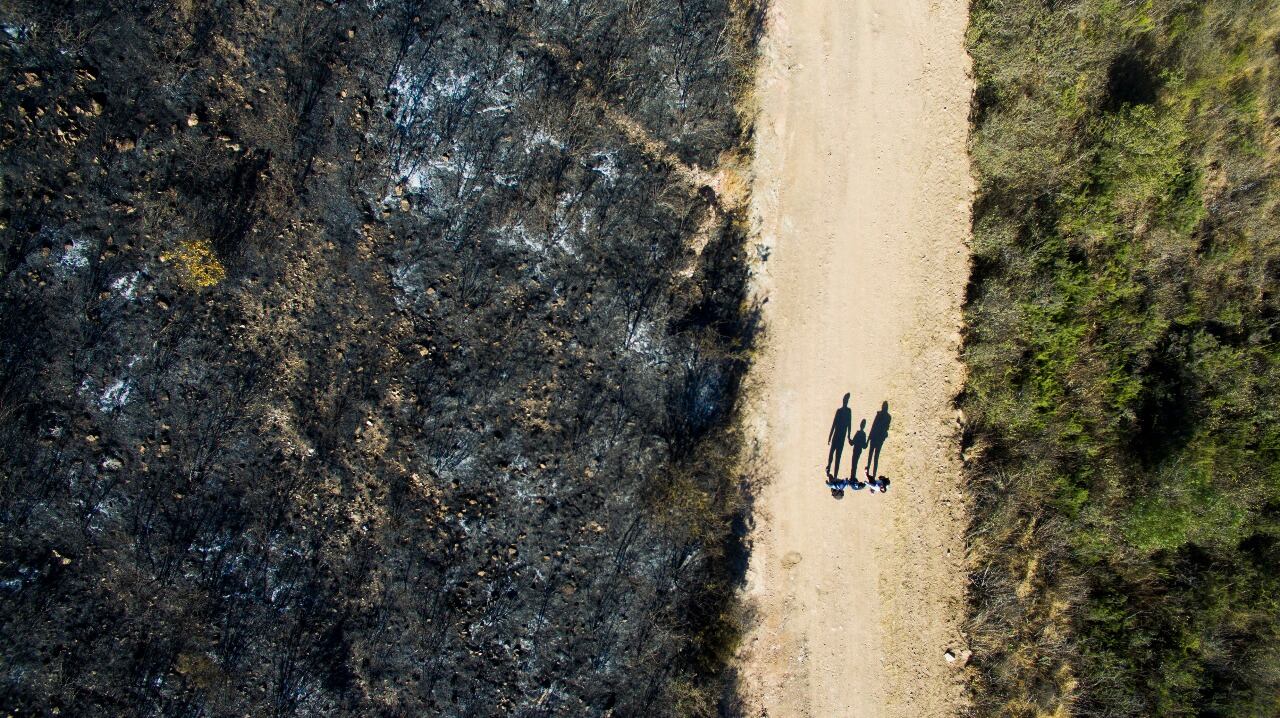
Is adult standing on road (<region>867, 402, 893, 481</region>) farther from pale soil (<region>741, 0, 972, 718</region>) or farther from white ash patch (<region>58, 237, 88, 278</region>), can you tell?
white ash patch (<region>58, 237, 88, 278</region>)

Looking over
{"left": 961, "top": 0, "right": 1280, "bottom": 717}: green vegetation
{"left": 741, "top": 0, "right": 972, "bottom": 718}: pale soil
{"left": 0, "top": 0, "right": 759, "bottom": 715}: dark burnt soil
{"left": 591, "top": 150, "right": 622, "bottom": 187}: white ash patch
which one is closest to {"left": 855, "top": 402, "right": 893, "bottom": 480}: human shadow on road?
{"left": 741, "top": 0, "right": 972, "bottom": 718}: pale soil

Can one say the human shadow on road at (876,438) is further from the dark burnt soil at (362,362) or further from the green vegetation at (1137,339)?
the dark burnt soil at (362,362)

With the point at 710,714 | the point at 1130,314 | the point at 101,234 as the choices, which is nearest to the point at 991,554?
the point at 1130,314

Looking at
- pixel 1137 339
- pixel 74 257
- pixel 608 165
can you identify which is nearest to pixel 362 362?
pixel 74 257

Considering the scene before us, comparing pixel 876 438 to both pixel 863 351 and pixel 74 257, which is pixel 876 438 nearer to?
pixel 863 351

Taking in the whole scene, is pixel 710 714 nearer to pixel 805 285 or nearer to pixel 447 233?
pixel 805 285

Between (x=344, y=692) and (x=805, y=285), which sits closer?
(x=344, y=692)
